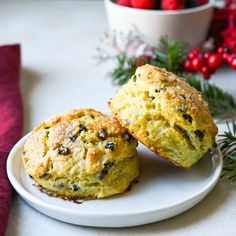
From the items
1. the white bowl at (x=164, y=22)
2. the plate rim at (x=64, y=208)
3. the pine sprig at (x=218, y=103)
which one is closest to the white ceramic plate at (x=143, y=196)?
the plate rim at (x=64, y=208)

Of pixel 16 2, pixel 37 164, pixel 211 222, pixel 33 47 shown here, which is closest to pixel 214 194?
pixel 211 222

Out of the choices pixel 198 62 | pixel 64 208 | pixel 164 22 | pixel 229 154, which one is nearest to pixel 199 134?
pixel 229 154

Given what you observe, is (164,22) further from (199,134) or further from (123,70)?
(199,134)

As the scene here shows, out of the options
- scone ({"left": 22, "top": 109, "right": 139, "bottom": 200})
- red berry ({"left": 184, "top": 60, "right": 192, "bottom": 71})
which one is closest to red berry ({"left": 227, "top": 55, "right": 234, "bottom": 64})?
red berry ({"left": 184, "top": 60, "right": 192, "bottom": 71})

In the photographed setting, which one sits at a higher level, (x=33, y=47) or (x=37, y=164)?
(x=37, y=164)

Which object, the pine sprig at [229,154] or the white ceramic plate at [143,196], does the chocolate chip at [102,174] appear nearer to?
the white ceramic plate at [143,196]

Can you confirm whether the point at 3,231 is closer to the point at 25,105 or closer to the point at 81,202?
the point at 81,202
